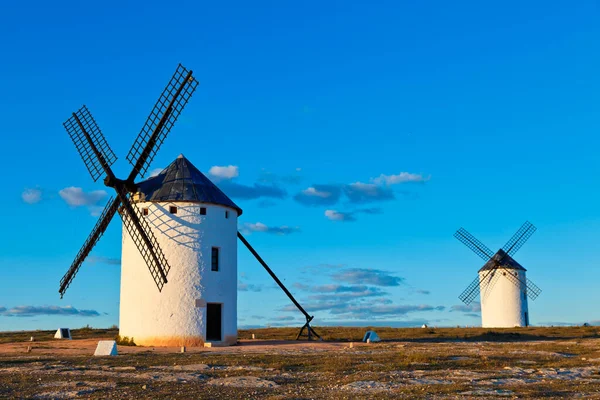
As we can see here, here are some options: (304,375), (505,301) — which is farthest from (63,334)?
(505,301)

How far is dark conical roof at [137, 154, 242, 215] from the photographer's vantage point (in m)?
29.2

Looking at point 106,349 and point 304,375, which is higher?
point 106,349

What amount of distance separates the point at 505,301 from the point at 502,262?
3283 mm

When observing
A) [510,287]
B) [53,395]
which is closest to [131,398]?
[53,395]

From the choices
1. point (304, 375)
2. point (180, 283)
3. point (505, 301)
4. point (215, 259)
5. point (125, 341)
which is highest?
point (215, 259)

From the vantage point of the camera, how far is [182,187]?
97.3 feet

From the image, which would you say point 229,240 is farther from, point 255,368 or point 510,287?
point 510,287

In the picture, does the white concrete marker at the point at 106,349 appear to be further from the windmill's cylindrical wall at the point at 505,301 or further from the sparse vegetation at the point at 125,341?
the windmill's cylindrical wall at the point at 505,301

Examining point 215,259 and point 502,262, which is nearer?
point 215,259

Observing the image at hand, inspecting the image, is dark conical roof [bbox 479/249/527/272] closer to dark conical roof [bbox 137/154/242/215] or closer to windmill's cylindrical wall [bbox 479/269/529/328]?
windmill's cylindrical wall [bbox 479/269/529/328]

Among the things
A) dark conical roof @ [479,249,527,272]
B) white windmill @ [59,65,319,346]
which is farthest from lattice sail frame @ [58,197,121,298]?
dark conical roof @ [479,249,527,272]

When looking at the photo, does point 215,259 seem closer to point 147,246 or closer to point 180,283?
point 180,283

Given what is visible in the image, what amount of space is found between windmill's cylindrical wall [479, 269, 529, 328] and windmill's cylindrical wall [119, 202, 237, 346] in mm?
32238

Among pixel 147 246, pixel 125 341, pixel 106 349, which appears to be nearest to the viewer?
pixel 106 349
